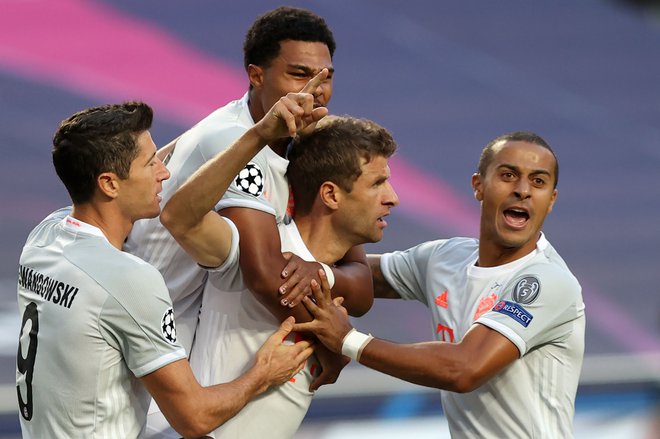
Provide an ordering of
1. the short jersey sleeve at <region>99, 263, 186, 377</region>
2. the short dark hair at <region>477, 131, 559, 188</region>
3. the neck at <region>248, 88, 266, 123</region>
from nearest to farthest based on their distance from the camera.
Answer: the short jersey sleeve at <region>99, 263, 186, 377</region>, the neck at <region>248, 88, 266, 123</region>, the short dark hair at <region>477, 131, 559, 188</region>

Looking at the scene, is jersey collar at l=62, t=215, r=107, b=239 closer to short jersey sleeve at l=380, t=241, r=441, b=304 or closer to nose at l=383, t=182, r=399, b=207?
nose at l=383, t=182, r=399, b=207

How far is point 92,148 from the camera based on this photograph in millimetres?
3135

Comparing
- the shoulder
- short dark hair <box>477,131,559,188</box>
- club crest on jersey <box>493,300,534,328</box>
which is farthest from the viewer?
short dark hair <box>477,131,559,188</box>

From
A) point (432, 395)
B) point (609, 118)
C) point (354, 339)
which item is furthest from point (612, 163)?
point (354, 339)

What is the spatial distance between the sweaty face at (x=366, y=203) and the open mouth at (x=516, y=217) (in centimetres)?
47

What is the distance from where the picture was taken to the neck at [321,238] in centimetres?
366

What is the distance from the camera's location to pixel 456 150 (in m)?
9.26

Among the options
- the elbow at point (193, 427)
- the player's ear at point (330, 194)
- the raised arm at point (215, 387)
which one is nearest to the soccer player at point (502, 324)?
the raised arm at point (215, 387)

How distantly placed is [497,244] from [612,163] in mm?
5977

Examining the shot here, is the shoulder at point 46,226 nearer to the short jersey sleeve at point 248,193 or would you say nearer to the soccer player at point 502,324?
the short jersey sleeve at point 248,193

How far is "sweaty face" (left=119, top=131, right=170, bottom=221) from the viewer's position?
3.18 m

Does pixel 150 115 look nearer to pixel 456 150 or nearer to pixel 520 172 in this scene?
pixel 520 172

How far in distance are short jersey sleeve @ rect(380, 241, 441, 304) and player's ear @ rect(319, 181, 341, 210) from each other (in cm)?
71

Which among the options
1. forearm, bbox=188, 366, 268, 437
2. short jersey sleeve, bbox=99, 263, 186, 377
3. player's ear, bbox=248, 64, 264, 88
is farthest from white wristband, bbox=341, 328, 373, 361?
player's ear, bbox=248, 64, 264, 88
